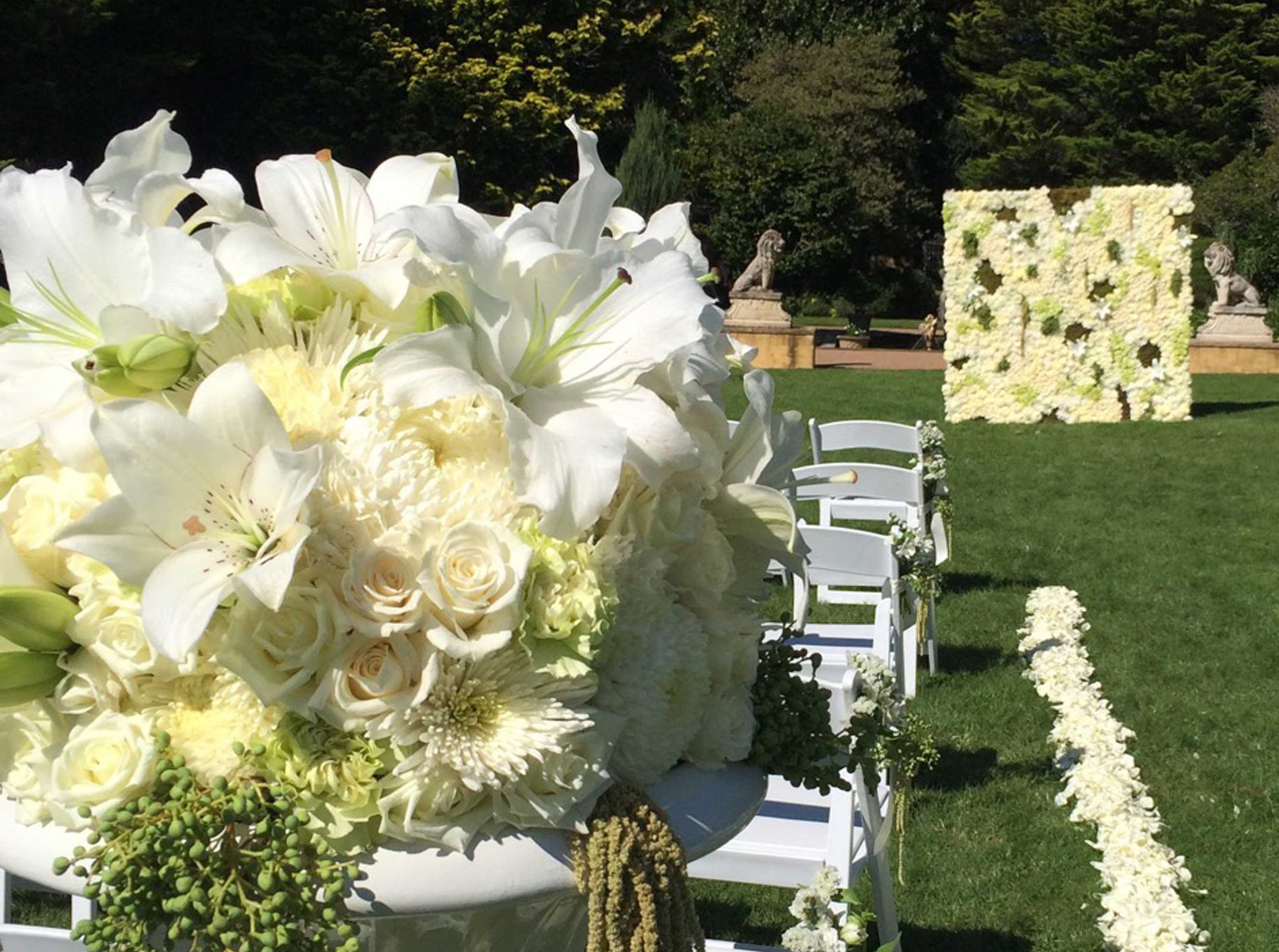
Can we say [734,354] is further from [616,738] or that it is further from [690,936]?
[690,936]

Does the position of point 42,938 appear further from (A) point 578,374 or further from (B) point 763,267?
(B) point 763,267

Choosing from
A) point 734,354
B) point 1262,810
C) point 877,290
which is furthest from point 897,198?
point 734,354

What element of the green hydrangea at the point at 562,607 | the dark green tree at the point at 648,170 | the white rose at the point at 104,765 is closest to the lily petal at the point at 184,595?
the white rose at the point at 104,765

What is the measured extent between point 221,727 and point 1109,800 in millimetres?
3990

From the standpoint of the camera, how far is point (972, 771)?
5023 mm

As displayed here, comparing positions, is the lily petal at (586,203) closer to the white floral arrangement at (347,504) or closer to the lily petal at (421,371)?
the white floral arrangement at (347,504)

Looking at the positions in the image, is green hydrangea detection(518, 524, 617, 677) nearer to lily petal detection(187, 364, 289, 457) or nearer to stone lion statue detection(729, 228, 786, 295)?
lily petal detection(187, 364, 289, 457)

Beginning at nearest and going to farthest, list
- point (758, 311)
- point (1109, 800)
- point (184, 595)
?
1. point (184, 595)
2. point (1109, 800)
3. point (758, 311)

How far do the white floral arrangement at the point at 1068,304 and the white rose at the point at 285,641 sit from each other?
14305mm

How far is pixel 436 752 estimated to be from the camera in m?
1.14

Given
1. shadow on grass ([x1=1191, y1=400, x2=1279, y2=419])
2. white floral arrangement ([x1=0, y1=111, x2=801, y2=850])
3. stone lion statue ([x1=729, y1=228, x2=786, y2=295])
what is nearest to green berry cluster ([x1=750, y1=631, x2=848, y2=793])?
white floral arrangement ([x1=0, y1=111, x2=801, y2=850])

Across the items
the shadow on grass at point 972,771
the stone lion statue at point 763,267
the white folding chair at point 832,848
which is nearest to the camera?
the white folding chair at point 832,848

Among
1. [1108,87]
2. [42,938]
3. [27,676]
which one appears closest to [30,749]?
[27,676]

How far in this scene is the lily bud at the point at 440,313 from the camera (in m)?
1.18
